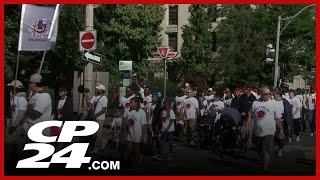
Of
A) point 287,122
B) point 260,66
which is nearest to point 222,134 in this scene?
point 287,122

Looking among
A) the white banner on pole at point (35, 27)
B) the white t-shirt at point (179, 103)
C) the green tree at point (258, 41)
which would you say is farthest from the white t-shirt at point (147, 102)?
the green tree at point (258, 41)

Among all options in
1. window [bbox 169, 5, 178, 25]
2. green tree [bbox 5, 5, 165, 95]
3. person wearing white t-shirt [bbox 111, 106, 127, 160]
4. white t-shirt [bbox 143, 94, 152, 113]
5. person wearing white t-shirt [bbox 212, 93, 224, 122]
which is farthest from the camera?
window [bbox 169, 5, 178, 25]

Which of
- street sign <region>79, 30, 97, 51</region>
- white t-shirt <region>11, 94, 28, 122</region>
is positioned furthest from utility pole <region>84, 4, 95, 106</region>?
white t-shirt <region>11, 94, 28, 122</region>

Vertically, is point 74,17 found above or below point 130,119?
above

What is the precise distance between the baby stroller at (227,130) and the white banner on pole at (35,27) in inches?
186

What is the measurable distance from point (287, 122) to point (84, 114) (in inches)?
183

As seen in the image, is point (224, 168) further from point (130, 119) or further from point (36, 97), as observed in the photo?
point (36, 97)

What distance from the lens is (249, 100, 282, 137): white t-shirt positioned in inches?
388

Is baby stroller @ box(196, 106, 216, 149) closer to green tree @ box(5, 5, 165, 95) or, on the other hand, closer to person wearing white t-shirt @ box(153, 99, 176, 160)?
person wearing white t-shirt @ box(153, 99, 176, 160)

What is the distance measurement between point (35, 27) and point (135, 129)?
5267mm

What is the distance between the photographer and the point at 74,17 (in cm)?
2323

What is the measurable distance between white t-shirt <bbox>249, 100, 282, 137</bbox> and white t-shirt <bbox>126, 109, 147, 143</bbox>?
1977mm

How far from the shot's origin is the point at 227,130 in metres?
13.1

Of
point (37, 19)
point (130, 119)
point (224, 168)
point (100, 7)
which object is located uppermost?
point (100, 7)
